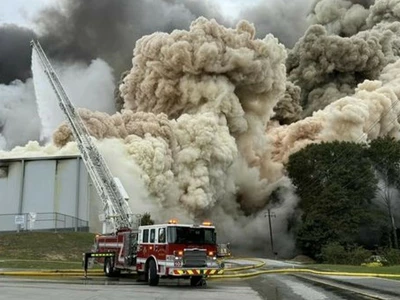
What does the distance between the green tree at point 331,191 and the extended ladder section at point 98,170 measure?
77.8 ft

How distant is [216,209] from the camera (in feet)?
197

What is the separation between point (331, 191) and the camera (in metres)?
56.8

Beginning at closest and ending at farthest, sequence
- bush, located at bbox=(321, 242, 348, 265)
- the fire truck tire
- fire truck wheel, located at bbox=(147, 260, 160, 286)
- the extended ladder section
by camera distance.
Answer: fire truck wheel, located at bbox=(147, 260, 160, 286) < the fire truck tire < the extended ladder section < bush, located at bbox=(321, 242, 348, 265)

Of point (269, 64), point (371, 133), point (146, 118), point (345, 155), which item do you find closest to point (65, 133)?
point (146, 118)

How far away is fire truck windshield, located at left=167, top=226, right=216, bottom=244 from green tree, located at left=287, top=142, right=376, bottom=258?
35.2m

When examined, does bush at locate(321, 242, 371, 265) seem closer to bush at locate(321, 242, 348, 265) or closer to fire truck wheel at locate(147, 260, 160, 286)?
bush at locate(321, 242, 348, 265)

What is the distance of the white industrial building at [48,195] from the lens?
4228 cm

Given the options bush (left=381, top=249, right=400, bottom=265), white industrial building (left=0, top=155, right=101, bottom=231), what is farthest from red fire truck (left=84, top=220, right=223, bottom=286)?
white industrial building (left=0, top=155, right=101, bottom=231)

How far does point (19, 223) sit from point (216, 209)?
26195 millimetres

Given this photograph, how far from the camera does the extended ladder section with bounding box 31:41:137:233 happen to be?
118 feet

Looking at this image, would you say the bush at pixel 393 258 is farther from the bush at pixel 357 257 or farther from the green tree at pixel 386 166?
the green tree at pixel 386 166

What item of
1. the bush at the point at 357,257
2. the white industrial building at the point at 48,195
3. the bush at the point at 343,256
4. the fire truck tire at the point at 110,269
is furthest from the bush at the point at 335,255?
the fire truck tire at the point at 110,269

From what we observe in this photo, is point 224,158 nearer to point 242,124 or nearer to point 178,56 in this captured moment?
point 242,124

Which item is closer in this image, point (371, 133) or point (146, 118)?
point (146, 118)
